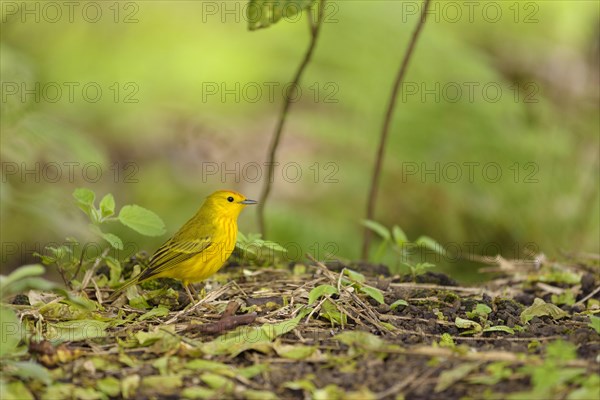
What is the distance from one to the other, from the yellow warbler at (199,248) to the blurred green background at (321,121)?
1033 mm

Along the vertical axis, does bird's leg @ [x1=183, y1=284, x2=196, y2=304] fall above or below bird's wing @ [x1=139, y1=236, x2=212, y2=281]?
below

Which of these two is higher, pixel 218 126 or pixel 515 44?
pixel 515 44

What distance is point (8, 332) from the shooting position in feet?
8.93

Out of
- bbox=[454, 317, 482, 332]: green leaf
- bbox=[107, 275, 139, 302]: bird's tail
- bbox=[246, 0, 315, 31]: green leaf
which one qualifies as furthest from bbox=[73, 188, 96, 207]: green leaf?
bbox=[454, 317, 482, 332]: green leaf

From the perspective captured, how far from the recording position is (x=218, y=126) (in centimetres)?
944

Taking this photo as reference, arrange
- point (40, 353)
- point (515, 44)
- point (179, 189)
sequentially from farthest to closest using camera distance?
point (515, 44), point (179, 189), point (40, 353)

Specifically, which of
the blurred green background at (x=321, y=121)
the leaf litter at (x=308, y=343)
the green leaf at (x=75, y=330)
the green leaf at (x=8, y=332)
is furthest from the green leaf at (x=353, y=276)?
the blurred green background at (x=321, y=121)

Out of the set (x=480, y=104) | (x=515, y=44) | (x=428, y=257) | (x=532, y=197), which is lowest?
(x=428, y=257)

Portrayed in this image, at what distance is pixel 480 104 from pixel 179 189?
335 centimetres

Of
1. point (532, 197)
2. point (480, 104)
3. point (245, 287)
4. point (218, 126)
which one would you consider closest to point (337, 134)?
point (480, 104)

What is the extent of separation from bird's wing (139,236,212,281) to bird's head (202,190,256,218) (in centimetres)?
23

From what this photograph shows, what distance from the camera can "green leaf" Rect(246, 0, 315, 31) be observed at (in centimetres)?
359

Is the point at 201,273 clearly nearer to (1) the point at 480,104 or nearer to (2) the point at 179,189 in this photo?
(1) the point at 480,104

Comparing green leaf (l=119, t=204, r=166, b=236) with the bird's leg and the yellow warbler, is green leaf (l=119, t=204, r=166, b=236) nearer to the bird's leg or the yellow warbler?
the yellow warbler
